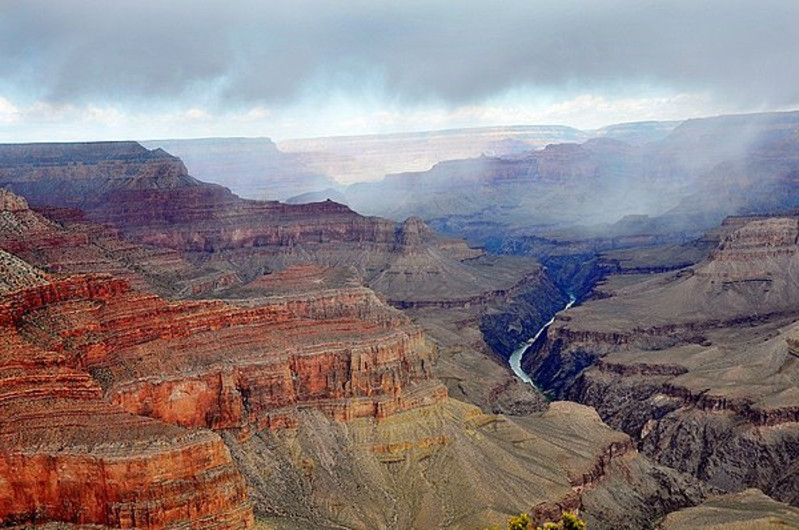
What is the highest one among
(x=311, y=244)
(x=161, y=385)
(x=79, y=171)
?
(x=79, y=171)

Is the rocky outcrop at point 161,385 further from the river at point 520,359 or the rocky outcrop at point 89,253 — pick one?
the river at point 520,359

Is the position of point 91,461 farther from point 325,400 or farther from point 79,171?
point 79,171

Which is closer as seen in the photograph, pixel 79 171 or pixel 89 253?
pixel 89 253

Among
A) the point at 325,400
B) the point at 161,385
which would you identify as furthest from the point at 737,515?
the point at 161,385

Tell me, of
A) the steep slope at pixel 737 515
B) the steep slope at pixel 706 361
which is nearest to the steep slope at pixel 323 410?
the steep slope at pixel 737 515

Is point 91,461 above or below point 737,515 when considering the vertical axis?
above

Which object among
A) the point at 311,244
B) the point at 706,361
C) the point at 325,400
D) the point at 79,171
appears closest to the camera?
the point at 325,400

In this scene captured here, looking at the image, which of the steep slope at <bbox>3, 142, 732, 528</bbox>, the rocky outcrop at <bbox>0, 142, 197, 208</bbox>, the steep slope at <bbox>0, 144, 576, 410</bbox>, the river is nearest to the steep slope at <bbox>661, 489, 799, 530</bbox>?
the steep slope at <bbox>3, 142, 732, 528</bbox>

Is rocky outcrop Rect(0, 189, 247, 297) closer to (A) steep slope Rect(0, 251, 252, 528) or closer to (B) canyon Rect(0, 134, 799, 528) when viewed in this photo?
(B) canyon Rect(0, 134, 799, 528)

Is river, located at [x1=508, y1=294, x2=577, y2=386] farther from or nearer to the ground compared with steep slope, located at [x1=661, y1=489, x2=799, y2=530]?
nearer to the ground

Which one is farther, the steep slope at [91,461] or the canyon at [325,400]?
the canyon at [325,400]
